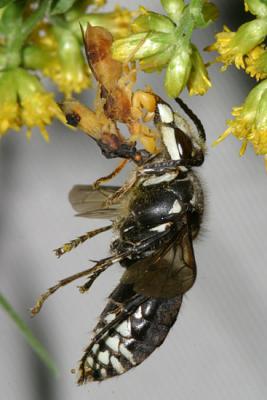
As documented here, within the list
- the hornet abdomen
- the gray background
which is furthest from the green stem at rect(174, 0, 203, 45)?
the gray background

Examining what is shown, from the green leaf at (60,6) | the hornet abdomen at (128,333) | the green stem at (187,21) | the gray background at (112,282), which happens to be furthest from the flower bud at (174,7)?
the gray background at (112,282)

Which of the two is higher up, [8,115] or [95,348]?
[8,115]

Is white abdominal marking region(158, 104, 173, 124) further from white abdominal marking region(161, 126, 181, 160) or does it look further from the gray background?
the gray background

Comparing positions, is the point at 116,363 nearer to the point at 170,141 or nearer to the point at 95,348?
the point at 95,348

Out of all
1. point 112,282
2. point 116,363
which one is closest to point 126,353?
point 116,363

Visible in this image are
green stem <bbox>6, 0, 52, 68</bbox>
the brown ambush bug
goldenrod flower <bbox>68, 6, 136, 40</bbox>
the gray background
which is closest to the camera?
the brown ambush bug

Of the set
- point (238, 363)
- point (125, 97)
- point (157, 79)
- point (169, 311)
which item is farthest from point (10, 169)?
point (125, 97)
